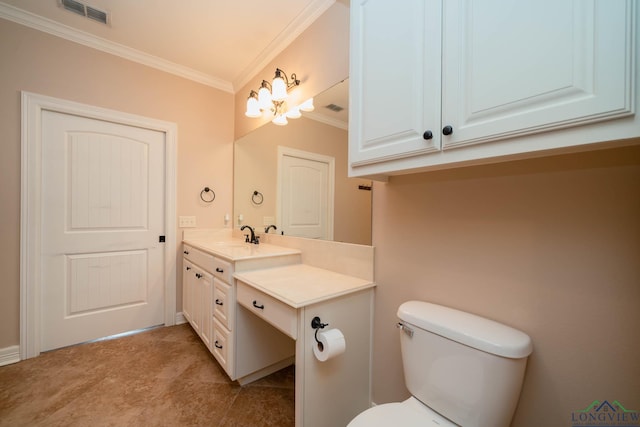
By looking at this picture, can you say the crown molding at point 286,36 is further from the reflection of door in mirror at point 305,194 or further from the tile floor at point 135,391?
the tile floor at point 135,391

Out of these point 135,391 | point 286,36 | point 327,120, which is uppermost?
point 286,36

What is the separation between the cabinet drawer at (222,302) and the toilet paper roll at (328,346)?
0.72 m

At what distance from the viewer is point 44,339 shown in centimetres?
202

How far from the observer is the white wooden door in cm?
205

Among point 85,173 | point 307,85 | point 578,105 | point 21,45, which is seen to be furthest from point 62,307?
point 578,105

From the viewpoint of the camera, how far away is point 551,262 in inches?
34.4

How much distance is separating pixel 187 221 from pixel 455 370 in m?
2.60

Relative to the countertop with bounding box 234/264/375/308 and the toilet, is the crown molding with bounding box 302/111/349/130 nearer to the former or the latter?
the countertop with bounding box 234/264/375/308

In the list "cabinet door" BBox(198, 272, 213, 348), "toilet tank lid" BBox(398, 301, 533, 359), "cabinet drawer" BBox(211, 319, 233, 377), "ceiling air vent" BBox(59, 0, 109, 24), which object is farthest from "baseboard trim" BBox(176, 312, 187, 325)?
"ceiling air vent" BBox(59, 0, 109, 24)

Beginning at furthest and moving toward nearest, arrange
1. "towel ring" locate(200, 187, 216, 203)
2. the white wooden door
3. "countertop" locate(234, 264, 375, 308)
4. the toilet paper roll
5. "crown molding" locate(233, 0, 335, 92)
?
1. "towel ring" locate(200, 187, 216, 203)
2. the white wooden door
3. "crown molding" locate(233, 0, 335, 92)
4. "countertop" locate(234, 264, 375, 308)
5. the toilet paper roll

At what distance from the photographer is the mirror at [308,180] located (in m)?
1.55

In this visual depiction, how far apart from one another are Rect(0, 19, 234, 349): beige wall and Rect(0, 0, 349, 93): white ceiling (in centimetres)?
11

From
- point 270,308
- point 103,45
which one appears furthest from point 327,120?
point 103,45

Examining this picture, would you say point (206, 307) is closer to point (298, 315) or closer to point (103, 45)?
point (298, 315)
